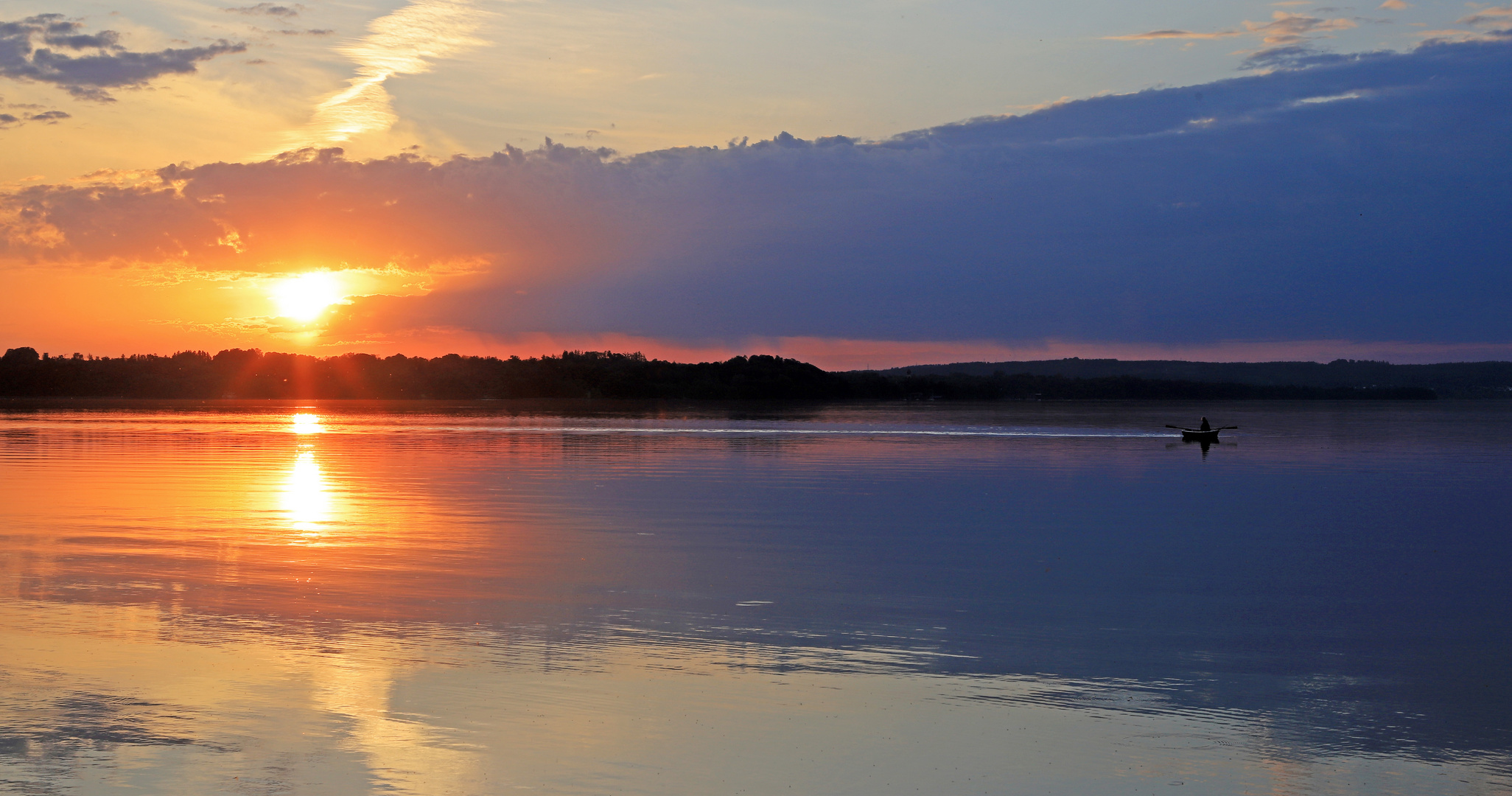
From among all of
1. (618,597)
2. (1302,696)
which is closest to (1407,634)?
(1302,696)

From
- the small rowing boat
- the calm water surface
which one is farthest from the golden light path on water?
the small rowing boat

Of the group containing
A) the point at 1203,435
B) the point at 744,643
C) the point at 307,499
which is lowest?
the point at 744,643

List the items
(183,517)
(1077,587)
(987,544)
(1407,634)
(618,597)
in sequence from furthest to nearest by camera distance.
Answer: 1. (183,517)
2. (987,544)
3. (1077,587)
4. (618,597)
5. (1407,634)

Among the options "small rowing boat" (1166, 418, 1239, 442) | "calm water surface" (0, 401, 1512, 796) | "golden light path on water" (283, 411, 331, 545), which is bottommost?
"calm water surface" (0, 401, 1512, 796)

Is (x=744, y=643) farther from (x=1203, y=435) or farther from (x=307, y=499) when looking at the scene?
(x=1203, y=435)

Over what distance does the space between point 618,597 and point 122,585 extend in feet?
20.9

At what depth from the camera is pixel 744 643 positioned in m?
11.8

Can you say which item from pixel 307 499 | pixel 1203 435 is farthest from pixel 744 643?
pixel 1203 435

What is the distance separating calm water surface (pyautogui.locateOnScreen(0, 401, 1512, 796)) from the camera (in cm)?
796

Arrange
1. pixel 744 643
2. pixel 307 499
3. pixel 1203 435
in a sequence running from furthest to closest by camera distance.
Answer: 1. pixel 1203 435
2. pixel 307 499
3. pixel 744 643

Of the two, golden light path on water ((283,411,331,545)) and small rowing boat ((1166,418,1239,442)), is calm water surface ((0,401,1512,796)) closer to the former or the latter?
golden light path on water ((283,411,331,545))

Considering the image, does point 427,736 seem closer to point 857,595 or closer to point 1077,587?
point 857,595

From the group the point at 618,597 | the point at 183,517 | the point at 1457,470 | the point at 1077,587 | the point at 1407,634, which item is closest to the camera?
the point at 1407,634

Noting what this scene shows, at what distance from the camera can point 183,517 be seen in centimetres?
2275
